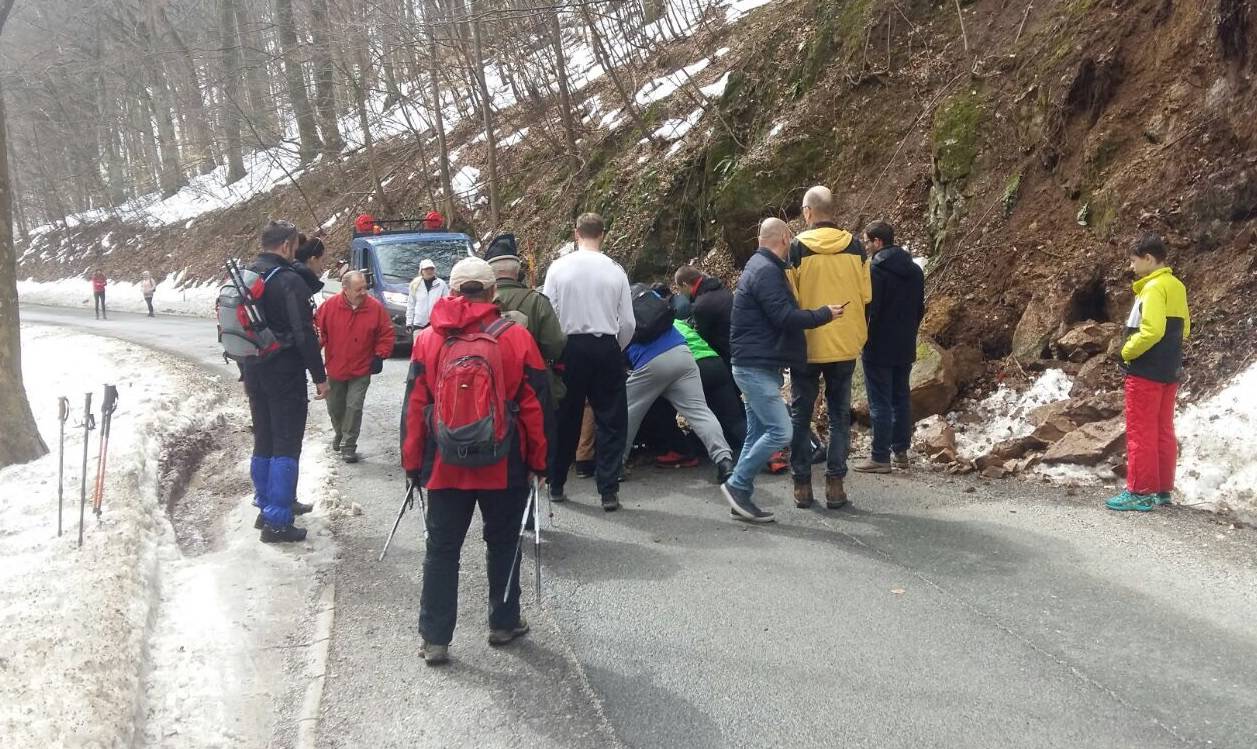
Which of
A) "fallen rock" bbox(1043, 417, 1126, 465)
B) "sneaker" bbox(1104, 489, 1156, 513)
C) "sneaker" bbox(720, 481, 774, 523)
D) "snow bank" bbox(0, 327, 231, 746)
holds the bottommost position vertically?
"snow bank" bbox(0, 327, 231, 746)

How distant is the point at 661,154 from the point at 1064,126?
8.05 m

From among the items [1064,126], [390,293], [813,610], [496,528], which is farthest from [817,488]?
[390,293]

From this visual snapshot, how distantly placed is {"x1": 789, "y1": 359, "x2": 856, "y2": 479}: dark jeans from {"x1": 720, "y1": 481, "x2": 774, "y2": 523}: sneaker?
47 cm

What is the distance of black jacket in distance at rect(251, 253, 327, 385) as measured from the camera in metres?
6.59

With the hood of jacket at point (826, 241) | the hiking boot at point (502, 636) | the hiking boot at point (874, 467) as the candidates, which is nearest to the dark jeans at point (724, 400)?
the hiking boot at point (874, 467)

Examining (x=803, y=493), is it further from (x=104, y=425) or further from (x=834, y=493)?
(x=104, y=425)

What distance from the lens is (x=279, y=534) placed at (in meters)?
6.66

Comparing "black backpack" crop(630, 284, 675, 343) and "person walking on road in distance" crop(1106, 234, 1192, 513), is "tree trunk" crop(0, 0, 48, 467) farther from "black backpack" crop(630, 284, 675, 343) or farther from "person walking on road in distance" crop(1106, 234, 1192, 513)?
"person walking on road in distance" crop(1106, 234, 1192, 513)

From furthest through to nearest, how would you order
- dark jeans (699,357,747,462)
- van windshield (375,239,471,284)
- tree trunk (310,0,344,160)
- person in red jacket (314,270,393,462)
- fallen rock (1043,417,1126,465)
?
tree trunk (310,0,344,160) < van windshield (375,239,471,284) < person in red jacket (314,270,393,462) < dark jeans (699,357,747,462) < fallen rock (1043,417,1126,465)

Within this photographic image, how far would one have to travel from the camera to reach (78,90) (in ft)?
152

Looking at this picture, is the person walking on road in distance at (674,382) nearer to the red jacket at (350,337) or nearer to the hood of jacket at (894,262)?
the hood of jacket at (894,262)

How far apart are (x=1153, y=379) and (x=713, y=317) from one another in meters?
3.44

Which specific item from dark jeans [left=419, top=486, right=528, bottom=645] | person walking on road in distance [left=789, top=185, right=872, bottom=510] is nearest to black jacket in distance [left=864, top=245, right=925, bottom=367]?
person walking on road in distance [left=789, top=185, right=872, bottom=510]

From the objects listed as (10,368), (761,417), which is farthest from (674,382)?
(10,368)
